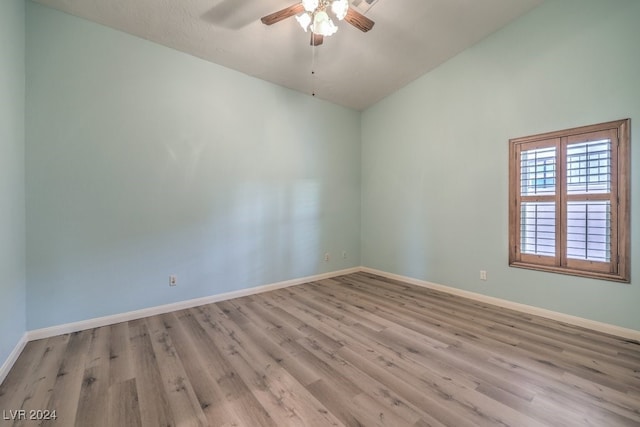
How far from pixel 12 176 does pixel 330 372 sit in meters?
3.02

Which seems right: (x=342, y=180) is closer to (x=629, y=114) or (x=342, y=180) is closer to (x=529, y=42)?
(x=529, y=42)

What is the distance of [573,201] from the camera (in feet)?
9.09

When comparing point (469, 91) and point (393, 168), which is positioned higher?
point (469, 91)

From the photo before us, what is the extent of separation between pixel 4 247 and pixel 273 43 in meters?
3.23

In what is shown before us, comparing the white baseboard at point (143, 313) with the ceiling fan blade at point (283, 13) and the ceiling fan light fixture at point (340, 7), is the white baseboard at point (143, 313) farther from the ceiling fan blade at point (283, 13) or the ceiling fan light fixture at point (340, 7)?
the ceiling fan light fixture at point (340, 7)

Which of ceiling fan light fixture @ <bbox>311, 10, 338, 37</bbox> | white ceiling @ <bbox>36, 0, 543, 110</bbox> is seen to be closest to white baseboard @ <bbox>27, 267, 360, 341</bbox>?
white ceiling @ <bbox>36, 0, 543, 110</bbox>

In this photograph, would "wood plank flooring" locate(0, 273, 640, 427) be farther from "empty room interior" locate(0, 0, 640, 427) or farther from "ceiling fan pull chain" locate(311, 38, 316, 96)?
"ceiling fan pull chain" locate(311, 38, 316, 96)

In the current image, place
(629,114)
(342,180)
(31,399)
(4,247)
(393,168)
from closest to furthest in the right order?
(31,399)
(4,247)
(629,114)
(393,168)
(342,180)

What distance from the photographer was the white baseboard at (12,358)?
6.10 ft

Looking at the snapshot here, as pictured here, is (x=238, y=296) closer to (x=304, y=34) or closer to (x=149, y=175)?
(x=149, y=175)

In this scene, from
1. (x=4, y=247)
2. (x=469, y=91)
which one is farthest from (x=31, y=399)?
(x=469, y=91)

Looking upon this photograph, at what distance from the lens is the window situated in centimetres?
251

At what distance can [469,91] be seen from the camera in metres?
3.56

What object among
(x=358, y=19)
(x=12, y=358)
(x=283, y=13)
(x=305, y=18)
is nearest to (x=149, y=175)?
(x=12, y=358)
